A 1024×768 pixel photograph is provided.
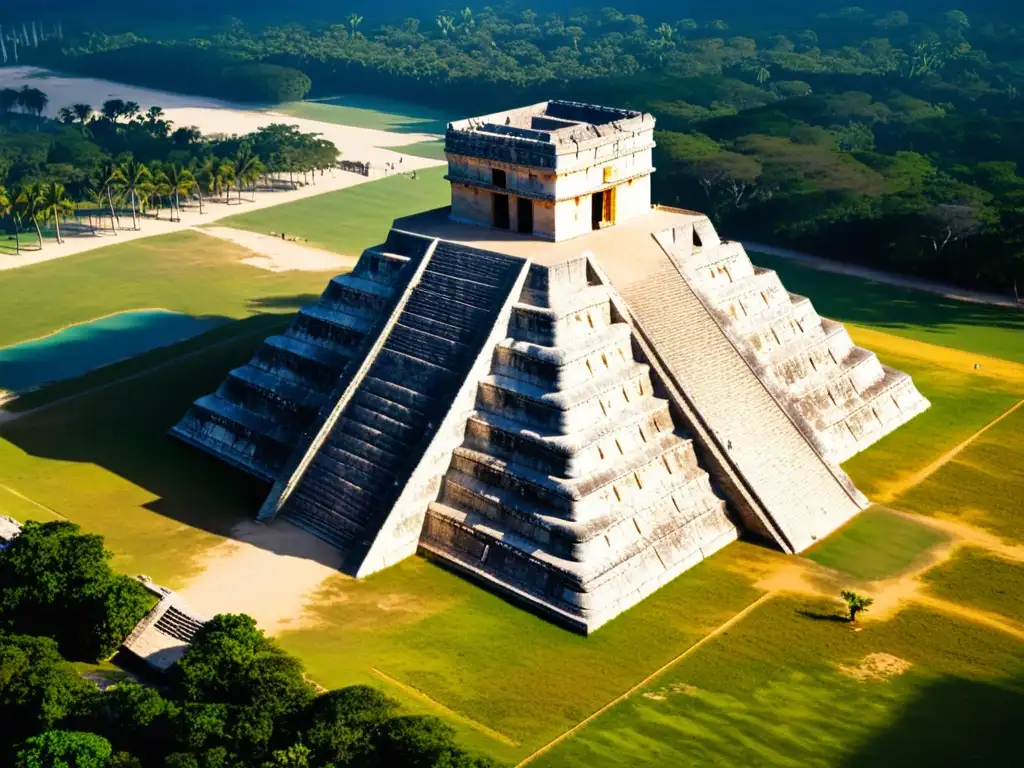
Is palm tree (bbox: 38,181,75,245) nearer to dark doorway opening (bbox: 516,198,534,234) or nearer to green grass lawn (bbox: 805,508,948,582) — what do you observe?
dark doorway opening (bbox: 516,198,534,234)

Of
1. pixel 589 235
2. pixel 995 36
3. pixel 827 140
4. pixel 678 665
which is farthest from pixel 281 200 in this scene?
pixel 995 36

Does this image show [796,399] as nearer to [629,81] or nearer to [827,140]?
[827,140]

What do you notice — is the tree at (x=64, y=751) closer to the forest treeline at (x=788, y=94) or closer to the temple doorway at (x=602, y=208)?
the temple doorway at (x=602, y=208)

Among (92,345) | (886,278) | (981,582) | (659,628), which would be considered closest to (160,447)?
(92,345)

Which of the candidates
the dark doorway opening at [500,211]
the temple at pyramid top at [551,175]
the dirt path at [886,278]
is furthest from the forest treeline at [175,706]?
the dirt path at [886,278]

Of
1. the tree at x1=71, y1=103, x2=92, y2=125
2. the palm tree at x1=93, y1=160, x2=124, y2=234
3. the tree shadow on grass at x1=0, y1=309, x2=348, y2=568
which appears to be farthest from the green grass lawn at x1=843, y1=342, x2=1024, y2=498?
the tree at x1=71, y1=103, x2=92, y2=125

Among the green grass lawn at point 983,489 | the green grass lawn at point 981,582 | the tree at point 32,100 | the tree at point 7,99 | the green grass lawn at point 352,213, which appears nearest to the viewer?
the green grass lawn at point 981,582
